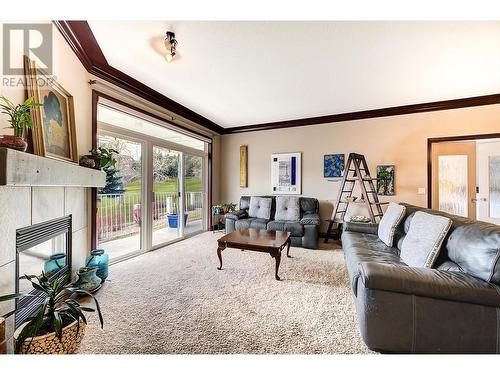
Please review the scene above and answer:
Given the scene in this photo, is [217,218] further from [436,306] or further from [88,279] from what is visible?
[436,306]

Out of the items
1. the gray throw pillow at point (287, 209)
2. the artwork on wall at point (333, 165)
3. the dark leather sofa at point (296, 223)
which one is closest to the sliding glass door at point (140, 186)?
the dark leather sofa at point (296, 223)

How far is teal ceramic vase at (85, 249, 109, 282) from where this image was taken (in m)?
2.26

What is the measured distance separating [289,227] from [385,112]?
9.14ft

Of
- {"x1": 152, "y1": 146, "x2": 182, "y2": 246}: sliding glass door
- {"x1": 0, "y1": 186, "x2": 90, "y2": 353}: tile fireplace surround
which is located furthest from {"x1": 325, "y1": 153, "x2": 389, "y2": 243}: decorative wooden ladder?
{"x1": 0, "y1": 186, "x2": 90, "y2": 353}: tile fireplace surround

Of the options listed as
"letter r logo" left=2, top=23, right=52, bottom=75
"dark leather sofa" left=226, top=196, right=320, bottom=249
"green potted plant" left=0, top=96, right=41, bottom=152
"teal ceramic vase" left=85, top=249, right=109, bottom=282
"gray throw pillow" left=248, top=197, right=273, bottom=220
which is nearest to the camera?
"green potted plant" left=0, top=96, right=41, bottom=152

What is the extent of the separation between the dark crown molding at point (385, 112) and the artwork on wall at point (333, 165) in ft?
2.42

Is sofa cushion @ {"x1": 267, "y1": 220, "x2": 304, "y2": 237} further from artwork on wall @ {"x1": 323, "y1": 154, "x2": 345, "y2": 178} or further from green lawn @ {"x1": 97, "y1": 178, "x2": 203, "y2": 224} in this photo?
green lawn @ {"x1": 97, "y1": 178, "x2": 203, "y2": 224}

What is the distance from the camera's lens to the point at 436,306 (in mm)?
1268

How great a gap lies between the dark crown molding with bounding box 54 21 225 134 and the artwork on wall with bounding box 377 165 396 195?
3878 mm

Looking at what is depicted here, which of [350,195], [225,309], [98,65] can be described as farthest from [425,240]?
[98,65]

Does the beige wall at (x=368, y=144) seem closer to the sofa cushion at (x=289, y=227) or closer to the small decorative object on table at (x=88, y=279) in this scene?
the sofa cushion at (x=289, y=227)

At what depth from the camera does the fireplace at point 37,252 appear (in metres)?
1.46
